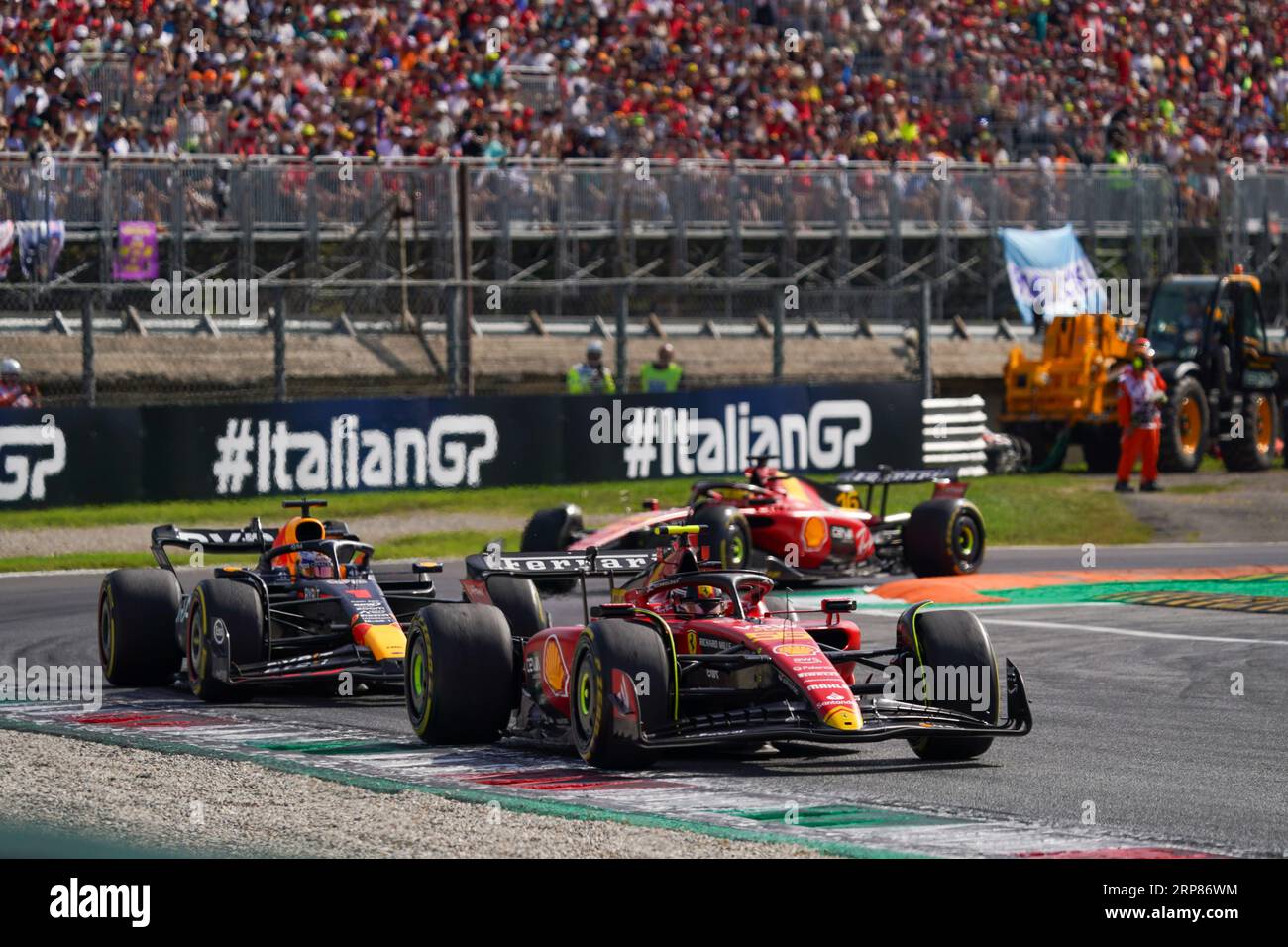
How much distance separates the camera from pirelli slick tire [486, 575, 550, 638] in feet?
41.3

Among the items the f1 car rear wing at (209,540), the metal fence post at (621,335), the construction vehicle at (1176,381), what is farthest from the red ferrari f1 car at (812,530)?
the construction vehicle at (1176,381)

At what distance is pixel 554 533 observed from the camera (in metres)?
18.2

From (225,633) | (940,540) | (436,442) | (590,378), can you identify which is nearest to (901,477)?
(940,540)

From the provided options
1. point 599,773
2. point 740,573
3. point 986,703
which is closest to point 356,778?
point 599,773

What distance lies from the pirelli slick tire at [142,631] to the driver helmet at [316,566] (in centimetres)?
85

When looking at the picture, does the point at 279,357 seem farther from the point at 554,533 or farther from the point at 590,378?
the point at 554,533

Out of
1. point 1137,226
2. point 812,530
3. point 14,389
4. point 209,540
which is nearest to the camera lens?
point 209,540

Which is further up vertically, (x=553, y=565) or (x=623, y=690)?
(x=553, y=565)

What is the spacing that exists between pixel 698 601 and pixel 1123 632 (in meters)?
6.03

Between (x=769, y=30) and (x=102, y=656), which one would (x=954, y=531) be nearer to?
(x=102, y=656)

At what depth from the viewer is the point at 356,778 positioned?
960 centimetres

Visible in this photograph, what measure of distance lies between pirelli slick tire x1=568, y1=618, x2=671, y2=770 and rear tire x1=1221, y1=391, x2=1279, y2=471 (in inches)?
836

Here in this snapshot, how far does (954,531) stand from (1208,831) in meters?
10.6

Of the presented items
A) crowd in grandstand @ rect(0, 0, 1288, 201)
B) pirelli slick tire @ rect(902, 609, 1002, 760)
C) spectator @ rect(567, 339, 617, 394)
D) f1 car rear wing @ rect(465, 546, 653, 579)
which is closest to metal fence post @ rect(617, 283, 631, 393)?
spectator @ rect(567, 339, 617, 394)
